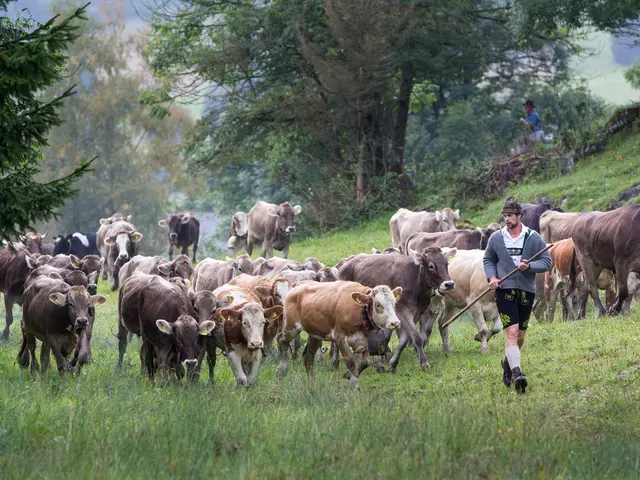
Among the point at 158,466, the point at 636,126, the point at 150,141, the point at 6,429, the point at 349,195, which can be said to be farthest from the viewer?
the point at 150,141

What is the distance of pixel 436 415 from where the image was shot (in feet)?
34.8

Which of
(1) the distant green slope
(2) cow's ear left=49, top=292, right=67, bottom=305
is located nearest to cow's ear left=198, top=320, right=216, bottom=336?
(2) cow's ear left=49, top=292, right=67, bottom=305

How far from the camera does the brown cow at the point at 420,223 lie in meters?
30.0

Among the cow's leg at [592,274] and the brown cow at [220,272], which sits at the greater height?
the cow's leg at [592,274]

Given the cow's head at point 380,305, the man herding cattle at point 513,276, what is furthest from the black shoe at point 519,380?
the cow's head at point 380,305

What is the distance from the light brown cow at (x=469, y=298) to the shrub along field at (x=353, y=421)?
0.53 m

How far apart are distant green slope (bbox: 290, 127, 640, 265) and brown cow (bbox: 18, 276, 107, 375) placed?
15.8 meters

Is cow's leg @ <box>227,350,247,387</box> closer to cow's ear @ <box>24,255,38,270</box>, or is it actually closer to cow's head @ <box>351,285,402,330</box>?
cow's head @ <box>351,285,402,330</box>

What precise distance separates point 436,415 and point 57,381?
214 inches

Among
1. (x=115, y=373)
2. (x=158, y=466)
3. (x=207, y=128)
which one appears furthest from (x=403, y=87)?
(x=158, y=466)

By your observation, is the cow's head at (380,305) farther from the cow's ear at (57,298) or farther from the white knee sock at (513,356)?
the cow's ear at (57,298)

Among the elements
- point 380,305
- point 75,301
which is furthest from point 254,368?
point 75,301

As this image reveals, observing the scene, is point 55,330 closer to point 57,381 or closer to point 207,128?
point 57,381

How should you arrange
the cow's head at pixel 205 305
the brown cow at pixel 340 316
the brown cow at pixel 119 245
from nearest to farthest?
the brown cow at pixel 340 316, the cow's head at pixel 205 305, the brown cow at pixel 119 245
